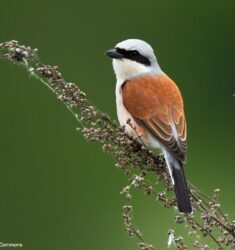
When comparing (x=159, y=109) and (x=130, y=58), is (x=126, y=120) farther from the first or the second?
(x=130, y=58)

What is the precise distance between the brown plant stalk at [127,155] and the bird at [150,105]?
0.15 metres

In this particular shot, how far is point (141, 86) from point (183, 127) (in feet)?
1.21

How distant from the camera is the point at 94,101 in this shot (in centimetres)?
856

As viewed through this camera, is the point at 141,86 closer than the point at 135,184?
No

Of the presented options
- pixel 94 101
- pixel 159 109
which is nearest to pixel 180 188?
pixel 159 109

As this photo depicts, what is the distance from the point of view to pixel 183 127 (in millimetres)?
4156

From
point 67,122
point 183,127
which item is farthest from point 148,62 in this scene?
point 67,122

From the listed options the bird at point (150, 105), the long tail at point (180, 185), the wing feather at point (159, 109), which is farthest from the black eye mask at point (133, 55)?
the long tail at point (180, 185)

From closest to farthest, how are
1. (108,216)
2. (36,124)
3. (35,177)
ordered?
(108,216), (35,177), (36,124)

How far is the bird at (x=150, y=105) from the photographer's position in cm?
401

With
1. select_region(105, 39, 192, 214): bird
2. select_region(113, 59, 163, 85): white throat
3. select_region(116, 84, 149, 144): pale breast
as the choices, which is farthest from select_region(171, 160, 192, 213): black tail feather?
select_region(113, 59, 163, 85): white throat

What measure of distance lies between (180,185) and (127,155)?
0.23 m

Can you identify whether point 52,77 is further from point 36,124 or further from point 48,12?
point 48,12

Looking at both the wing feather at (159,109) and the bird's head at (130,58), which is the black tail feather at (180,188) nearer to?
the wing feather at (159,109)
